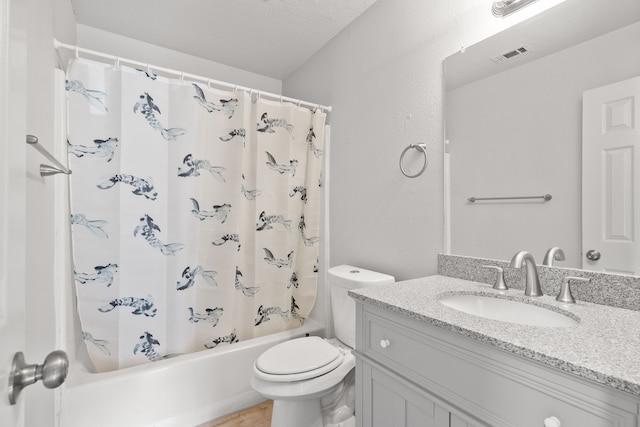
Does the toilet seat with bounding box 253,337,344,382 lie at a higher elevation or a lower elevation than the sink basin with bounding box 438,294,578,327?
lower

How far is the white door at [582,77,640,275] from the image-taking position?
2.85ft

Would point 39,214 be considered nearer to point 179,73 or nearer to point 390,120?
point 179,73

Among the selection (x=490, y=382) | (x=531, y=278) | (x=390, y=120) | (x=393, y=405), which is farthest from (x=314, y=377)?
(x=390, y=120)

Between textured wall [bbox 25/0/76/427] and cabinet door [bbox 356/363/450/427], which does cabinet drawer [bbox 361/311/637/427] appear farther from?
textured wall [bbox 25/0/76/427]

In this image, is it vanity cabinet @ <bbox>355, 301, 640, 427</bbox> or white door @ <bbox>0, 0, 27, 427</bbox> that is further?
vanity cabinet @ <bbox>355, 301, 640, 427</bbox>

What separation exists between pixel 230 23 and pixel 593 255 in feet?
7.43

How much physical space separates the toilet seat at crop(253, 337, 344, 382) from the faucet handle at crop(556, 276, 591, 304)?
0.92 meters

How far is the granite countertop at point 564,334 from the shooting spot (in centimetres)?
54

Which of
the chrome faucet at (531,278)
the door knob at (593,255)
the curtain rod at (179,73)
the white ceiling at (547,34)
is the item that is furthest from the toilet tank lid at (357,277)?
the curtain rod at (179,73)

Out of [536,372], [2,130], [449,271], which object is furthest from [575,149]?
[2,130]

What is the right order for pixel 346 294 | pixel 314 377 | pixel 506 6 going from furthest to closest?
pixel 346 294 < pixel 314 377 < pixel 506 6

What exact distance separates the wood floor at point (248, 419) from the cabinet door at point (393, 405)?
2.67 ft

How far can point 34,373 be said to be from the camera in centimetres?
45

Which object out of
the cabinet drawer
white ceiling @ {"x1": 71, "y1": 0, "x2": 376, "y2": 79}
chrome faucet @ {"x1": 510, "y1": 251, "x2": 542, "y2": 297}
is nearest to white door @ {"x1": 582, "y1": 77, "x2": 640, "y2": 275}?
chrome faucet @ {"x1": 510, "y1": 251, "x2": 542, "y2": 297}
